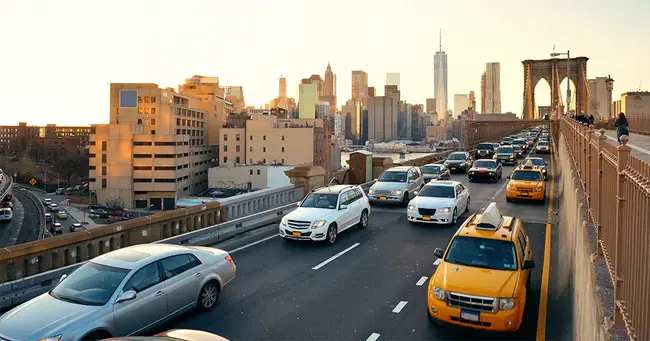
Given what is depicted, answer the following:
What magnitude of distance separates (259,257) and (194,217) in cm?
267

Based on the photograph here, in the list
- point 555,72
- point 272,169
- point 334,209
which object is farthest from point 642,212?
point 555,72

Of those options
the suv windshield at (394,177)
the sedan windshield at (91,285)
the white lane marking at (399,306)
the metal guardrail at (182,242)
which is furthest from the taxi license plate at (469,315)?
the suv windshield at (394,177)

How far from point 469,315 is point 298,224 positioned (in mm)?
7181

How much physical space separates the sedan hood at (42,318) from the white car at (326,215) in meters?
7.62

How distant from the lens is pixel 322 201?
15.9 m

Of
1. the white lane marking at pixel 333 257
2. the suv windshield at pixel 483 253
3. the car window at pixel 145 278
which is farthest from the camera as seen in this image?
the white lane marking at pixel 333 257

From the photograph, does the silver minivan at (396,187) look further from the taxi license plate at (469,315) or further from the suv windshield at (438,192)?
the taxi license plate at (469,315)

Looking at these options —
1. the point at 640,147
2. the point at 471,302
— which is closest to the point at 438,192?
the point at 640,147

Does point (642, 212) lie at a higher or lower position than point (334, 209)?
higher

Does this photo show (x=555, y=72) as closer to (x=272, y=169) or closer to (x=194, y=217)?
(x=272, y=169)

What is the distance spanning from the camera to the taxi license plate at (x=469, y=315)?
8.09 metres

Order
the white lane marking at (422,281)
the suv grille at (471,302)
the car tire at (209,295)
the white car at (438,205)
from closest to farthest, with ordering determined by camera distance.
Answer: the suv grille at (471,302) → the car tire at (209,295) → the white lane marking at (422,281) → the white car at (438,205)

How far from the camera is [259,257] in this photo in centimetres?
1338

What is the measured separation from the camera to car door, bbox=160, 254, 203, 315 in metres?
8.57
